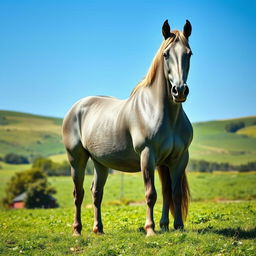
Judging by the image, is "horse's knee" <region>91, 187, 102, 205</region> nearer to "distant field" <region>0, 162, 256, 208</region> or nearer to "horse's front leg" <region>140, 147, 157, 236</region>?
"horse's front leg" <region>140, 147, 157, 236</region>

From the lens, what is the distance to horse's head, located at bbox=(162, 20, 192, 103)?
8344 millimetres

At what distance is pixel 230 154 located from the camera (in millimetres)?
121688

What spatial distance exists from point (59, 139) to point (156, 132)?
543 feet

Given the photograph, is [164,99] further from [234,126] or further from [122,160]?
[234,126]

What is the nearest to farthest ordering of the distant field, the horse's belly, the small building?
the horse's belly
the distant field
the small building

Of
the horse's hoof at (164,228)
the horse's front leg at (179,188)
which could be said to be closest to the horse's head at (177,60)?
the horse's front leg at (179,188)

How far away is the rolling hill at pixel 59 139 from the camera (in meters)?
123

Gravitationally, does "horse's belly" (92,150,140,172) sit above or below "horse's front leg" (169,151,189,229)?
above

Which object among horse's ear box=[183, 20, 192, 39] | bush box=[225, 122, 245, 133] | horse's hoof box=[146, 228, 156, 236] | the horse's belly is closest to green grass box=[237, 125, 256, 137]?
bush box=[225, 122, 245, 133]

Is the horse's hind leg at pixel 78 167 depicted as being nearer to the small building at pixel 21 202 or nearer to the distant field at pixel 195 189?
the distant field at pixel 195 189

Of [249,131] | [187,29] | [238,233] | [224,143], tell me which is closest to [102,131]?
[187,29]

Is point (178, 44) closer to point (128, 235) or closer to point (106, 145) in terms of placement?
point (106, 145)

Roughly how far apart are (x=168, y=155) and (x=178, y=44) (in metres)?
2.36

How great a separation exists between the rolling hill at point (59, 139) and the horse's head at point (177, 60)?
9428cm
